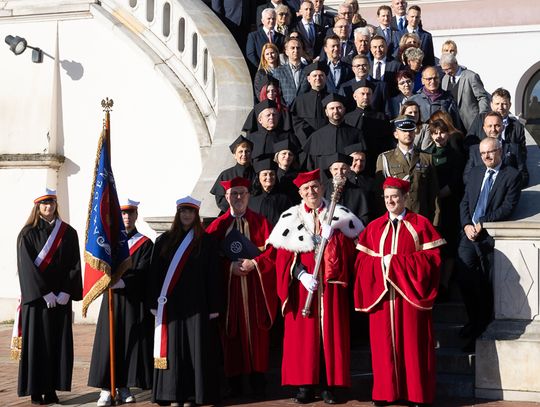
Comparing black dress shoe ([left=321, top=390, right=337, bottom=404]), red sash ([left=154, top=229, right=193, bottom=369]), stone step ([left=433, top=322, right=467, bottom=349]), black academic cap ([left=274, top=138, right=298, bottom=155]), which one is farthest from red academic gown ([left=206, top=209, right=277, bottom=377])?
stone step ([left=433, top=322, right=467, bottom=349])

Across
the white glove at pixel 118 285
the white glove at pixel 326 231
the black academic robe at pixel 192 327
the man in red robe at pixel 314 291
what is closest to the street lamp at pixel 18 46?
the white glove at pixel 118 285

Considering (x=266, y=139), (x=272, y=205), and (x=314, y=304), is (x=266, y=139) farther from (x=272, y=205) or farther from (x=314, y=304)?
(x=314, y=304)

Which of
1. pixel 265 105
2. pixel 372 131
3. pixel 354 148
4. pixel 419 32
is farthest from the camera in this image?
pixel 419 32

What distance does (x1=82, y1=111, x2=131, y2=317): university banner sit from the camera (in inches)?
338

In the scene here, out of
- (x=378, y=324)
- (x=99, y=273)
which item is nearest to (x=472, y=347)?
(x=378, y=324)

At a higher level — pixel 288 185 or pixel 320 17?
pixel 320 17

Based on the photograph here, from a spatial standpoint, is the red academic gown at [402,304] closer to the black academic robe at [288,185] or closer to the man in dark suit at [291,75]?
the black academic robe at [288,185]

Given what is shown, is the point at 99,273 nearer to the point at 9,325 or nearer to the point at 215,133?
the point at 215,133

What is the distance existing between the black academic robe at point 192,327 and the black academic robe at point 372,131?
234 centimetres

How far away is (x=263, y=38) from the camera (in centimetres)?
1258

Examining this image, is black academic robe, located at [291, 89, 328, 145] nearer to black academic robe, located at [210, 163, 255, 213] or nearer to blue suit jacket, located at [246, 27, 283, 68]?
black academic robe, located at [210, 163, 255, 213]

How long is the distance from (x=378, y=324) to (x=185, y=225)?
1.88m

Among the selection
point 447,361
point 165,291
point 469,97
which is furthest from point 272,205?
point 469,97

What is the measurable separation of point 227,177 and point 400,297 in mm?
2464
